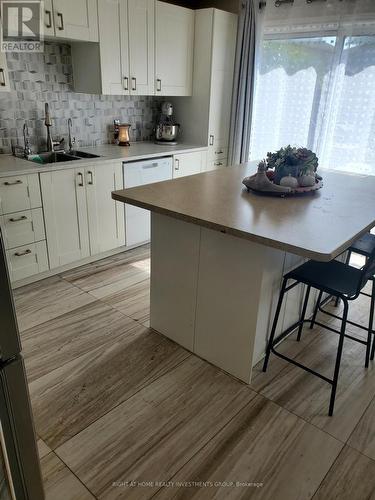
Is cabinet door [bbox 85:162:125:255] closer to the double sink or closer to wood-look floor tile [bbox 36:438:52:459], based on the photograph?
the double sink

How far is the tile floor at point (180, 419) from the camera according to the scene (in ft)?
5.14

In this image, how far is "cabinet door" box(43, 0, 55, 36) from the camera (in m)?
2.74

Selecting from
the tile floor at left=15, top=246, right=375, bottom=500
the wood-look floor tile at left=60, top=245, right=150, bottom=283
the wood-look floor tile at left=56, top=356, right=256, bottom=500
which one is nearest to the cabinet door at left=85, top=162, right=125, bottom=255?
the wood-look floor tile at left=60, top=245, right=150, bottom=283

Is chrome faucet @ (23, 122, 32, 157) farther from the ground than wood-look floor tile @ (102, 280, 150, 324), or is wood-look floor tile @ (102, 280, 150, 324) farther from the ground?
chrome faucet @ (23, 122, 32, 157)

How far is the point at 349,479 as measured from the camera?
5.23 feet

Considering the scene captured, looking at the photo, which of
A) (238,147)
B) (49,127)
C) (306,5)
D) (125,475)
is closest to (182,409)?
(125,475)

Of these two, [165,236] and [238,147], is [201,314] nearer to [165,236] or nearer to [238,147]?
[165,236]

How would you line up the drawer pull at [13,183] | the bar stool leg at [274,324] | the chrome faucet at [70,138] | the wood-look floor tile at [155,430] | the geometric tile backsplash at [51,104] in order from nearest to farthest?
the wood-look floor tile at [155,430], the bar stool leg at [274,324], the drawer pull at [13,183], the geometric tile backsplash at [51,104], the chrome faucet at [70,138]

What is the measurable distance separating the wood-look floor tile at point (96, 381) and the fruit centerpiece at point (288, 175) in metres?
1.11

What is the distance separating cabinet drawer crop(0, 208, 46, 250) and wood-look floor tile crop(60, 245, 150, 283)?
0.44 meters

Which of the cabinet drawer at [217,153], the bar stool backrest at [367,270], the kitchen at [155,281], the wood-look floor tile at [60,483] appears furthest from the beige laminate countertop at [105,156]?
the bar stool backrest at [367,270]

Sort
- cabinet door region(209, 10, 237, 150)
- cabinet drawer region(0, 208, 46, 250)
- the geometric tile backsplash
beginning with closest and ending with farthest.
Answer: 1. cabinet drawer region(0, 208, 46, 250)
2. the geometric tile backsplash
3. cabinet door region(209, 10, 237, 150)

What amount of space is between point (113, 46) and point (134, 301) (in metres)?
2.15

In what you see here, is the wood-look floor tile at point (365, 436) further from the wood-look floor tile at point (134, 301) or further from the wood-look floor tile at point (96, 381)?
the wood-look floor tile at point (134, 301)
